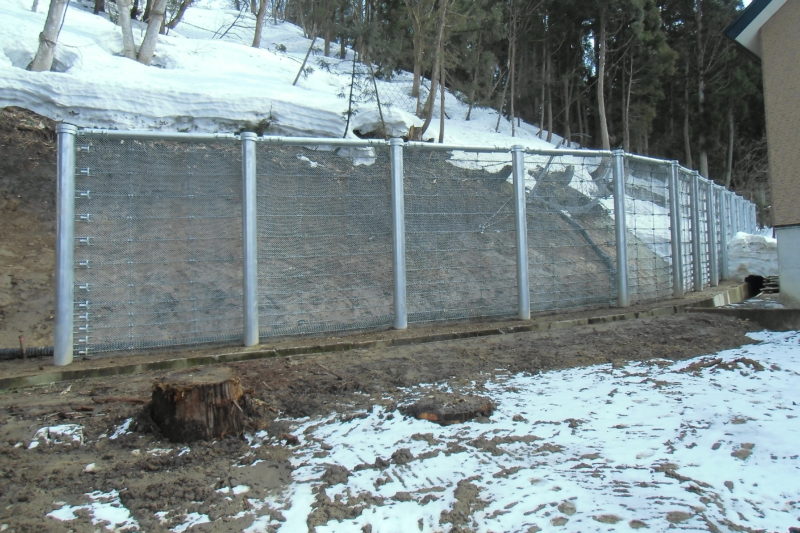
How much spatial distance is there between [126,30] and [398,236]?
514 inches

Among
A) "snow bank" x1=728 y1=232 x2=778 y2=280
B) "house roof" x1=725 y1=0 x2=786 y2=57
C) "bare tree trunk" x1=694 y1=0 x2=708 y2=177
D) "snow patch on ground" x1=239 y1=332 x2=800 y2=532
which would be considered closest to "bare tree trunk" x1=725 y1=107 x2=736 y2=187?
"bare tree trunk" x1=694 y1=0 x2=708 y2=177

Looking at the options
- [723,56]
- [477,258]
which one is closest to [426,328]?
[477,258]

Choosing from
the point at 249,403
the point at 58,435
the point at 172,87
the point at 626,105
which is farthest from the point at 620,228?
the point at 626,105

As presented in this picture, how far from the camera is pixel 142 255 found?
5051 mm

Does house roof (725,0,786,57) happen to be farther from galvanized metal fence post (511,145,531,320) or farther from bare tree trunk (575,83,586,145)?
bare tree trunk (575,83,586,145)

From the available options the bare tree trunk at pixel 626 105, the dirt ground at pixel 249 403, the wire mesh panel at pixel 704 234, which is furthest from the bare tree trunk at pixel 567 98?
the dirt ground at pixel 249 403

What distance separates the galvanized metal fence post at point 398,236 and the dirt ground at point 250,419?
62cm

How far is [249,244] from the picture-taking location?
5188 millimetres

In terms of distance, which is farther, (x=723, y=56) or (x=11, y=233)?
(x=723, y=56)

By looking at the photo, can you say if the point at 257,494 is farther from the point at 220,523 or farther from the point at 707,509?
the point at 707,509

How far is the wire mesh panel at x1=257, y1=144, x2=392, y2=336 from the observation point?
542 centimetres

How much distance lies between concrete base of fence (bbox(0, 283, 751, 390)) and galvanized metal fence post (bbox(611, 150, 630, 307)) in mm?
281

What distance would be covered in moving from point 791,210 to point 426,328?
4841 millimetres

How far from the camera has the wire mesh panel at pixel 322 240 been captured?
5422 millimetres
